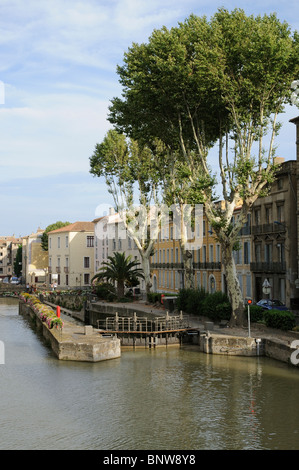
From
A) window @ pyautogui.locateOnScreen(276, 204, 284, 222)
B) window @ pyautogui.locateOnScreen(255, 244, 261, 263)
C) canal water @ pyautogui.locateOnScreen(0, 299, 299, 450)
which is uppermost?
window @ pyautogui.locateOnScreen(276, 204, 284, 222)

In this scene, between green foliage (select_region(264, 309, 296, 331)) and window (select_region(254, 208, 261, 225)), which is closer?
green foliage (select_region(264, 309, 296, 331))

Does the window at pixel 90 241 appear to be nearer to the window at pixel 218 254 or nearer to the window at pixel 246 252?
the window at pixel 218 254

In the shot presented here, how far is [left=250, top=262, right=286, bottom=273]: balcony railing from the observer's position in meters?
45.9

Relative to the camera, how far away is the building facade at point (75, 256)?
102125mm

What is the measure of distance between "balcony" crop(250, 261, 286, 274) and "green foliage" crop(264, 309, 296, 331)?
12.3 m

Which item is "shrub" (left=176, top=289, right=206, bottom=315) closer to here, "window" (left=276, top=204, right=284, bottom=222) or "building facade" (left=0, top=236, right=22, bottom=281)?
"window" (left=276, top=204, right=284, bottom=222)

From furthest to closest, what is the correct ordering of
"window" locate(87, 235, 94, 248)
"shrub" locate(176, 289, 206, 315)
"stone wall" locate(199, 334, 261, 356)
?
"window" locate(87, 235, 94, 248) < "shrub" locate(176, 289, 206, 315) < "stone wall" locate(199, 334, 261, 356)

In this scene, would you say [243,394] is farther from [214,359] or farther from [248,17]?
[248,17]

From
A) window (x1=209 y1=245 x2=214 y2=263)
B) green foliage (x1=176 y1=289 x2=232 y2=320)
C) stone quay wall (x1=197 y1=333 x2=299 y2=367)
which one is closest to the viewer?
stone quay wall (x1=197 y1=333 x2=299 y2=367)

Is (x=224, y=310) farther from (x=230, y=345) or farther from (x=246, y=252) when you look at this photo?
(x=246, y=252)

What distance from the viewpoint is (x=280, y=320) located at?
32.9 meters

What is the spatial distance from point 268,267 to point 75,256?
197 ft

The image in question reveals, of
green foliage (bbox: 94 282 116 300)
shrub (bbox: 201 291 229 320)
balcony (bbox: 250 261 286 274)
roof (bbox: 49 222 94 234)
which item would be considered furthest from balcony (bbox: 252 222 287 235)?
roof (bbox: 49 222 94 234)
